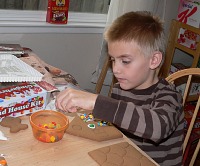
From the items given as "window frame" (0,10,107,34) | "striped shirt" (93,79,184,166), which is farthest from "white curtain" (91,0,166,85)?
"striped shirt" (93,79,184,166)

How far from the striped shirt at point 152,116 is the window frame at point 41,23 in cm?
82

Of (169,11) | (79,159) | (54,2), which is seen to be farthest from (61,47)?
(79,159)

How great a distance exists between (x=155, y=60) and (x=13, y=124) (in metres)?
0.56

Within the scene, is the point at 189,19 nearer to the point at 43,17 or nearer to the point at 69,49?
the point at 69,49

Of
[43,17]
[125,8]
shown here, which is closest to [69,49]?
[43,17]

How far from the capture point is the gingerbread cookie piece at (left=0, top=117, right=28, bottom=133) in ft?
3.04

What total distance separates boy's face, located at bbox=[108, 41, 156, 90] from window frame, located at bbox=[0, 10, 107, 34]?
0.89 meters

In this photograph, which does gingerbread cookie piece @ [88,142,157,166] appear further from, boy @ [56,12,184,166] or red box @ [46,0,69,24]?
red box @ [46,0,69,24]

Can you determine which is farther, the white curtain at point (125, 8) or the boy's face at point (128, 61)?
the white curtain at point (125, 8)

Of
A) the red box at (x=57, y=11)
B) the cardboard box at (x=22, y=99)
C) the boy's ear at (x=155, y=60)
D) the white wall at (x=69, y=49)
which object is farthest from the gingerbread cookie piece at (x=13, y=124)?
the red box at (x=57, y=11)

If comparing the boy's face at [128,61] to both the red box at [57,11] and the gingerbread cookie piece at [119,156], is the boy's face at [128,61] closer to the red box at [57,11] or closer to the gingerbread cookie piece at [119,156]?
the gingerbread cookie piece at [119,156]

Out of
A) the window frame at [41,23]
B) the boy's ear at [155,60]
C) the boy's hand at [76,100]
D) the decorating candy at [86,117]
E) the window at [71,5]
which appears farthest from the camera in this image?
the window at [71,5]

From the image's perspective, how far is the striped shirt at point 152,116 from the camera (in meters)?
0.92

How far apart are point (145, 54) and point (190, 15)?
1252 millimetres
